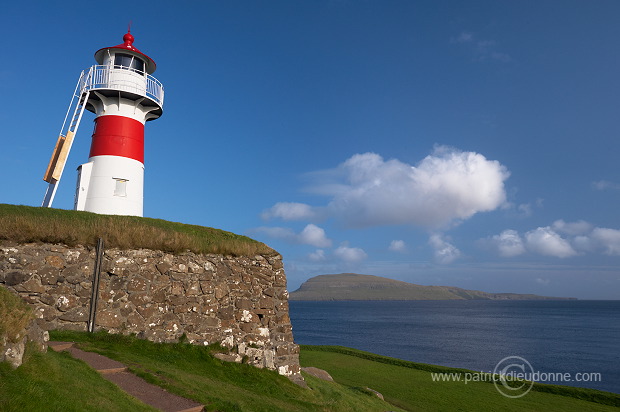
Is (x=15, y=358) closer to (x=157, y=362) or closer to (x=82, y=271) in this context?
(x=157, y=362)

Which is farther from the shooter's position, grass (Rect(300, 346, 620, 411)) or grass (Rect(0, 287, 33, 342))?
grass (Rect(300, 346, 620, 411))

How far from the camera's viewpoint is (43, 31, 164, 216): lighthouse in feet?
60.0

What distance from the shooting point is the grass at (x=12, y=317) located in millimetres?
5594

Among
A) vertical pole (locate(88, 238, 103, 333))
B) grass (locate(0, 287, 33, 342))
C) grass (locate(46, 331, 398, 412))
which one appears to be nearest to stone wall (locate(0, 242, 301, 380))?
vertical pole (locate(88, 238, 103, 333))

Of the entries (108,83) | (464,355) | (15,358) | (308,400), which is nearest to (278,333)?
(308,400)

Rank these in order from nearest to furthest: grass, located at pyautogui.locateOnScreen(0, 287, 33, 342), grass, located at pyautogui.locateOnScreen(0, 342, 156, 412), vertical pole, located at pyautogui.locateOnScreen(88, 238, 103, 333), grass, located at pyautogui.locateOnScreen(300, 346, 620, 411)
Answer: grass, located at pyautogui.locateOnScreen(0, 342, 156, 412)
grass, located at pyautogui.locateOnScreen(0, 287, 33, 342)
vertical pole, located at pyautogui.locateOnScreen(88, 238, 103, 333)
grass, located at pyautogui.locateOnScreen(300, 346, 620, 411)

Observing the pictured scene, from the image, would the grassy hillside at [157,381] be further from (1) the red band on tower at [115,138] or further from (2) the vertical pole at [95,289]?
(1) the red band on tower at [115,138]

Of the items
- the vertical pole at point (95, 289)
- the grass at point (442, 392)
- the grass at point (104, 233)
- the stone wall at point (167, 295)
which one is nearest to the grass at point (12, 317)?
the stone wall at point (167, 295)

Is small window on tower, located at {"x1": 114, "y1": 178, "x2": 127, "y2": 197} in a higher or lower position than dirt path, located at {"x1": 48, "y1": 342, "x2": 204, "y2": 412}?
higher

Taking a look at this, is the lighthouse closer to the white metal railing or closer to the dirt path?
the white metal railing

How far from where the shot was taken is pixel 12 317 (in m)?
5.84

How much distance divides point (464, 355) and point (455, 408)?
102 feet

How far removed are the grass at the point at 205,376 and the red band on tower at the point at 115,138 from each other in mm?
10538

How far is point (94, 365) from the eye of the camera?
810 cm
